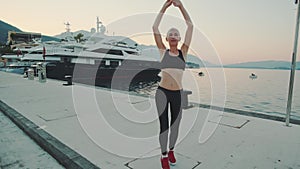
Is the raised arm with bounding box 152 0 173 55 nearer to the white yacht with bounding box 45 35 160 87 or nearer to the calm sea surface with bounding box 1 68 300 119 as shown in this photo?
the calm sea surface with bounding box 1 68 300 119

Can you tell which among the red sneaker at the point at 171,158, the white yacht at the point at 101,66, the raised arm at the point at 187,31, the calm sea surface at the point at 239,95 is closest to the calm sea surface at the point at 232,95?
the calm sea surface at the point at 239,95

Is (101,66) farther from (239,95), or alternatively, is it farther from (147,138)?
(147,138)

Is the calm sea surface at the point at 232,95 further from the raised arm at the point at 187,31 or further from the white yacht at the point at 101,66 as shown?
the white yacht at the point at 101,66

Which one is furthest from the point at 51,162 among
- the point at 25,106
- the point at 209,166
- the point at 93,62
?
the point at 93,62

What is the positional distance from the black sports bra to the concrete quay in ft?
3.58

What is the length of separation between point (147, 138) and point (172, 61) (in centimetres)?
145

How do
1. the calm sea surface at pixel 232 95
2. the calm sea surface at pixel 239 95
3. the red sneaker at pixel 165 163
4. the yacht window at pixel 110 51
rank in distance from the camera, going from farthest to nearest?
1. the yacht window at pixel 110 51
2. the calm sea surface at pixel 239 95
3. the calm sea surface at pixel 232 95
4. the red sneaker at pixel 165 163

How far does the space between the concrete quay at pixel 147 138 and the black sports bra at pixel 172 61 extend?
1092 mm

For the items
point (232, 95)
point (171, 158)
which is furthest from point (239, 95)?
point (171, 158)

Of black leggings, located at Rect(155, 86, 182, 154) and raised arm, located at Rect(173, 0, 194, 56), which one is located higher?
raised arm, located at Rect(173, 0, 194, 56)

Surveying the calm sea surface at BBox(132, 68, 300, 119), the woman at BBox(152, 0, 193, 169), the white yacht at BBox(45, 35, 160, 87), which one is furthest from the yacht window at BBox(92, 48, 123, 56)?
the woman at BBox(152, 0, 193, 169)

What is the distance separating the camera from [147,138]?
108 inches

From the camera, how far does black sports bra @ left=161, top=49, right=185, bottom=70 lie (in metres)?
1.82

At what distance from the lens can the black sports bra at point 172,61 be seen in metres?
1.82
